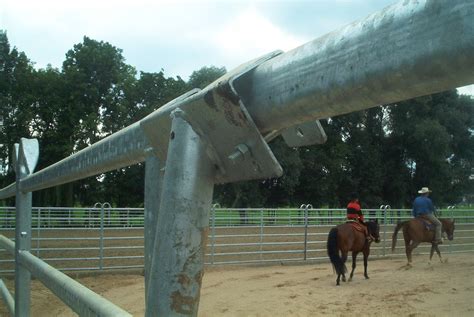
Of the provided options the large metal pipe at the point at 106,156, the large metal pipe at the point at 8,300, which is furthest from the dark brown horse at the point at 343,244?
the large metal pipe at the point at 106,156

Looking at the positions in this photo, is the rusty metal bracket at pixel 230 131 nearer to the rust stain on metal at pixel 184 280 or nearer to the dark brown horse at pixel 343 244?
the rust stain on metal at pixel 184 280

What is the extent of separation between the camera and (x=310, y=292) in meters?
9.33

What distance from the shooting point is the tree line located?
30047 millimetres

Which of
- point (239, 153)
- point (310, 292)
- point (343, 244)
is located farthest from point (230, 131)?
point (343, 244)

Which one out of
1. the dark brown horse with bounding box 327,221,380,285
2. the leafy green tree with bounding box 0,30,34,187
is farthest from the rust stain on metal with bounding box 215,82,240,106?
the leafy green tree with bounding box 0,30,34,187

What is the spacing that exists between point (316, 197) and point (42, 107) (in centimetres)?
1776

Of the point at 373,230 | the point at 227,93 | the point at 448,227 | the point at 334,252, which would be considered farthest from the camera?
the point at 448,227

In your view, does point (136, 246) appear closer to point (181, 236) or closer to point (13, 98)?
point (181, 236)

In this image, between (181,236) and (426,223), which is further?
(426,223)

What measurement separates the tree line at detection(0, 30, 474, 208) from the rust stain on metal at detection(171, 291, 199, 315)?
88.8 feet

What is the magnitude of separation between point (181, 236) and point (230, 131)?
187mm

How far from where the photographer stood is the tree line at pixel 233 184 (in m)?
30.0

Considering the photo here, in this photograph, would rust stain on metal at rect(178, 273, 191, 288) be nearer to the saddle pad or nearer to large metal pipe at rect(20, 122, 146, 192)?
large metal pipe at rect(20, 122, 146, 192)

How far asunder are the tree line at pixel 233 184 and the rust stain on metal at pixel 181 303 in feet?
88.8
